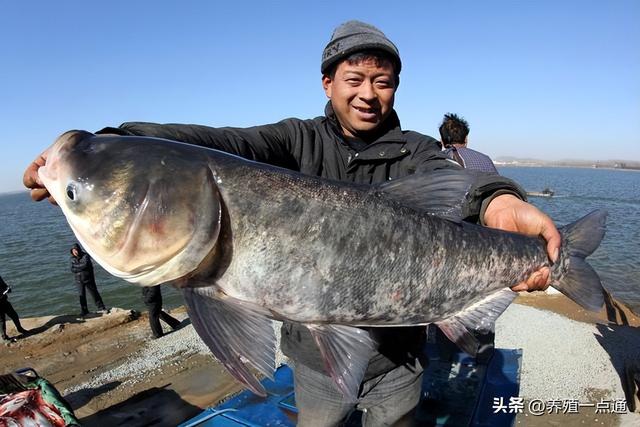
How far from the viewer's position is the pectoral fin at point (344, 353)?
246 centimetres

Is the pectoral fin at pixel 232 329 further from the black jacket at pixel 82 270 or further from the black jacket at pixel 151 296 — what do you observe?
the black jacket at pixel 82 270

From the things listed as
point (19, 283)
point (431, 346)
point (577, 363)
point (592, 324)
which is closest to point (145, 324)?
point (431, 346)

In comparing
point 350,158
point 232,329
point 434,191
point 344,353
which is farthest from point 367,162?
point 232,329

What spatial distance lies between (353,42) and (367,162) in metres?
0.89

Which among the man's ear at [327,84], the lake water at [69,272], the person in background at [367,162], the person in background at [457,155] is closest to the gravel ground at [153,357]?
the person in background at [457,155]

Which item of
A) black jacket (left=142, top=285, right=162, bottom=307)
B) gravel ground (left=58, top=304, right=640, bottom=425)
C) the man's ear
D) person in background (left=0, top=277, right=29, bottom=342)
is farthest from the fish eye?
person in background (left=0, top=277, right=29, bottom=342)

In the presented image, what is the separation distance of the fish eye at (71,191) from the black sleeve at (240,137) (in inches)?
19.0

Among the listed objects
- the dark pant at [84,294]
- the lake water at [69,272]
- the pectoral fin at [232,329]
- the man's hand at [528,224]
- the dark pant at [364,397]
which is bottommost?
the lake water at [69,272]

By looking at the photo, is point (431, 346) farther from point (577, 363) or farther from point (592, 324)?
point (592, 324)

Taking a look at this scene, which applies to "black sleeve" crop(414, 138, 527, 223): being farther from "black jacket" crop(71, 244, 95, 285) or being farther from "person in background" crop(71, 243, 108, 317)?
"black jacket" crop(71, 244, 95, 285)

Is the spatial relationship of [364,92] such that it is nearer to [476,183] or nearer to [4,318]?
[476,183]

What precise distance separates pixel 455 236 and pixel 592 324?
34.5 ft

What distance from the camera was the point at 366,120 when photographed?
3.18 meters

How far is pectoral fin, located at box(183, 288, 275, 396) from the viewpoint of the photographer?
209 centimetres
